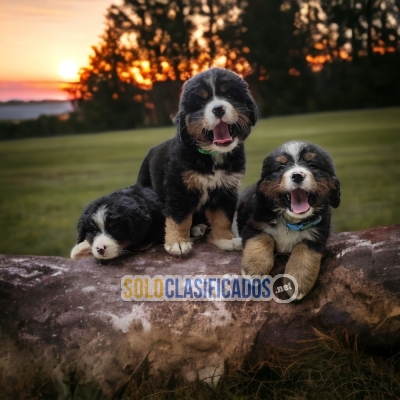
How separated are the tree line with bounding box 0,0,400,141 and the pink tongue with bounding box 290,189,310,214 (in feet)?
4.63

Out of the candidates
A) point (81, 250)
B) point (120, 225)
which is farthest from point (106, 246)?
point (81, 250)

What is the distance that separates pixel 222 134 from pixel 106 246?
41.2 inches

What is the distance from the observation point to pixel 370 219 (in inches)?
168

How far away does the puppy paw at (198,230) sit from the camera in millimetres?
3394

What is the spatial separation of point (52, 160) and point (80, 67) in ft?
Result: 2.99

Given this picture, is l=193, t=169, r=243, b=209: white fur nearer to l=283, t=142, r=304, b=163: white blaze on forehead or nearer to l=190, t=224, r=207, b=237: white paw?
l=190, t=224, r=207, b=237: white paw

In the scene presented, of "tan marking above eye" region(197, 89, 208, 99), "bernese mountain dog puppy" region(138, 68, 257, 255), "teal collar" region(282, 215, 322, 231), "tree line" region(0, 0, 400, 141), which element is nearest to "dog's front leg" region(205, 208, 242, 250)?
"bernese mountain dog puppy" region(138, 68, 257, 255)

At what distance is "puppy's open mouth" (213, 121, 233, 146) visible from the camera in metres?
2.80

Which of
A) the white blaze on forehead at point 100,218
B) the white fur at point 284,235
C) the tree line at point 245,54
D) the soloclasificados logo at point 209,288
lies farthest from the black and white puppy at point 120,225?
the tree line at point 245,54

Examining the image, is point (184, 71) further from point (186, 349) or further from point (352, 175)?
point (186, 349)

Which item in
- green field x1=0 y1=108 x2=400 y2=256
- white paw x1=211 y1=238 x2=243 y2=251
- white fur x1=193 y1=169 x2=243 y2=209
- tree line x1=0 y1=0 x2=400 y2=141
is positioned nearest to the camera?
white fur x1=193 y1=169 x2=243 y2=209

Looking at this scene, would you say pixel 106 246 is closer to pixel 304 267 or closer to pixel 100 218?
pixel 100 218

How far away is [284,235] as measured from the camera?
2838 millimetres

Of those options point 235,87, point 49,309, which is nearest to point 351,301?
point 235,87
